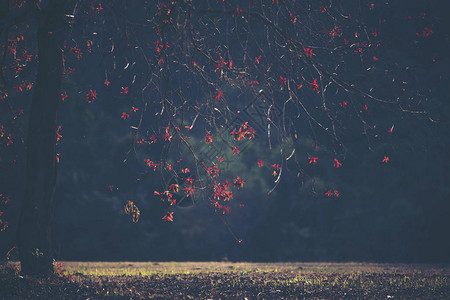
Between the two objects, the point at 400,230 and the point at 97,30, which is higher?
the point at 97,30

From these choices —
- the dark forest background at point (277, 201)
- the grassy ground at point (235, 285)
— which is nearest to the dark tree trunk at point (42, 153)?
the grassy ground at point (235, 285)

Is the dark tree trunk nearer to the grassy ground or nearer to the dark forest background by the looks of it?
the grassy ground

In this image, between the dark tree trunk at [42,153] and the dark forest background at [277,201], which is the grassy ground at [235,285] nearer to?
the dark tree trunk at [42,153]

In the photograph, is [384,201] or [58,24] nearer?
[58,24]

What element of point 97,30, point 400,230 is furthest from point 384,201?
point 97,30

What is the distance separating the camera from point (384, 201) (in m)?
14.1

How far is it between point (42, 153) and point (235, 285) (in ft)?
13.1

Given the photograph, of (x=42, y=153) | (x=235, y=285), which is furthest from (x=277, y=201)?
(x=42, y=153)

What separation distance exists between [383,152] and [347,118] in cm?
136

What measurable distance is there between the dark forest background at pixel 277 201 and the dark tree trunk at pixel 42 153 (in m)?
5.08

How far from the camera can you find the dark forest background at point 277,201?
45.7 feet

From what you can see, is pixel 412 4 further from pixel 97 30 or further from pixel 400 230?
pixel 97 30

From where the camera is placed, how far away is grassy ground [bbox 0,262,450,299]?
8008mm

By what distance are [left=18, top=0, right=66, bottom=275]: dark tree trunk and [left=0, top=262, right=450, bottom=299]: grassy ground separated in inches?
16.4
